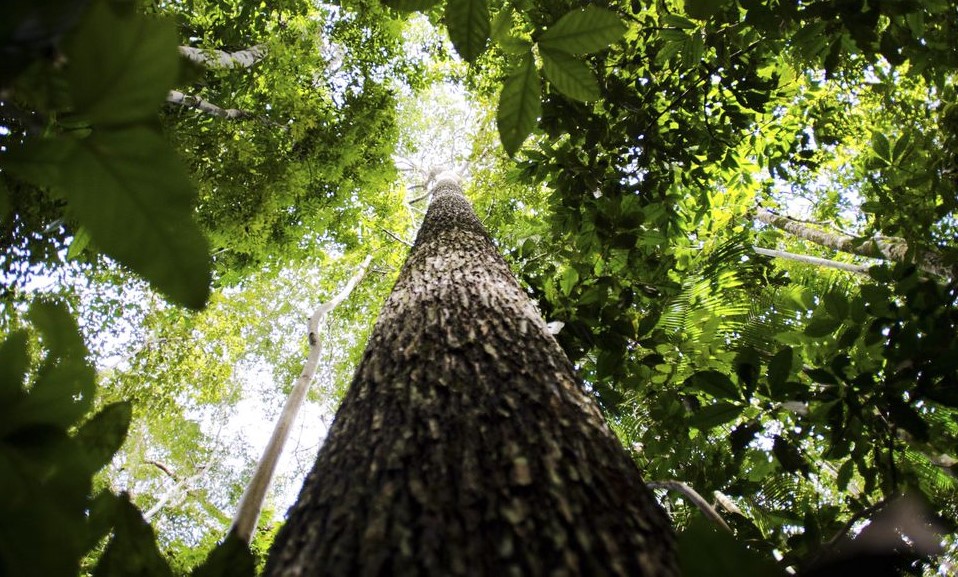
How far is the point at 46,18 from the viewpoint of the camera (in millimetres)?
200

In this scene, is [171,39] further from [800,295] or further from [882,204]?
[882,204]

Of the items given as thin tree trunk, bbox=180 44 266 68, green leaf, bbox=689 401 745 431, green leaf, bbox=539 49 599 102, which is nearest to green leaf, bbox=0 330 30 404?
green leaf, bbox=539 49 599 102

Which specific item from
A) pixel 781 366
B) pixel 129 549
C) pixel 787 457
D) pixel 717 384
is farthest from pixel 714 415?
pixel 129 549

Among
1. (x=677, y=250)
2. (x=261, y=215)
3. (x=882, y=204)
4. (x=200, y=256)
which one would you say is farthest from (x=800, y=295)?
(x=261, y=215)

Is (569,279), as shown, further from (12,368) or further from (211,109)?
(211,109)

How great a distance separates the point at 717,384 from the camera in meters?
1.39

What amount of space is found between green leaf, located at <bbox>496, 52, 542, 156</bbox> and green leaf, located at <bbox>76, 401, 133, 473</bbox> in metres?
0.59

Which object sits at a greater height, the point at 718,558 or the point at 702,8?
the point at 702,8

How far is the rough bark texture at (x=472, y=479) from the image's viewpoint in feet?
2.22

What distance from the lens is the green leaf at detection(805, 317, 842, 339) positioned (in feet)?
5.44

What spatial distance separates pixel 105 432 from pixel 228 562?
0.29 metres

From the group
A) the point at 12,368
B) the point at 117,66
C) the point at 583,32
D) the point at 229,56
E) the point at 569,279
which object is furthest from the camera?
the point at 229,56

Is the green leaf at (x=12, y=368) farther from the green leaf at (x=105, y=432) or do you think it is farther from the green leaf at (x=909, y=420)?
the green leaf at (x=909, y=420)

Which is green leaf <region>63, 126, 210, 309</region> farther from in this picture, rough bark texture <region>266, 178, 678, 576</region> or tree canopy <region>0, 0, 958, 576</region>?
rough bark texture <region>266, 178, 678, 576</region>
